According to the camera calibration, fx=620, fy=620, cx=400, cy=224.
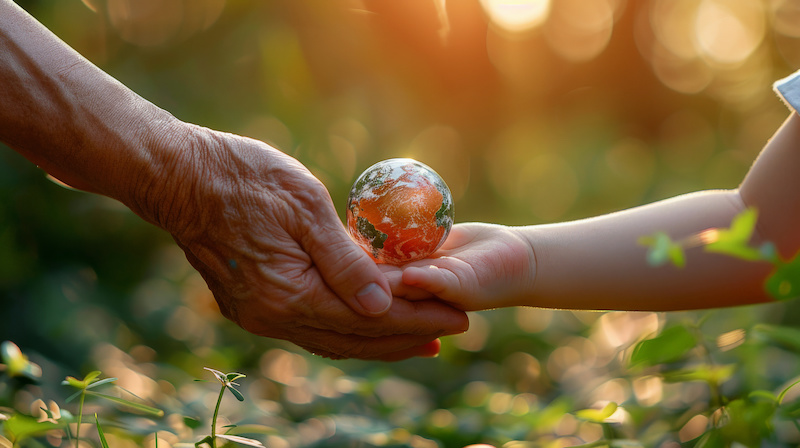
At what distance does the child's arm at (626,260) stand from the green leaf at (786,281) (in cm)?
103

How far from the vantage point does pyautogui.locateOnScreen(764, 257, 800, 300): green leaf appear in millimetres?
669

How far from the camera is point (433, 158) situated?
527 cm

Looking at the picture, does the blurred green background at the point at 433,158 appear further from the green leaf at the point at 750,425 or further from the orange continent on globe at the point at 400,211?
the orange continent on globe at the point at 400,211

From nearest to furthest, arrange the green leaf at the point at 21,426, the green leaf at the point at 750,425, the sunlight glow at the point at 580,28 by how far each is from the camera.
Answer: the green leaf at the point at 750,425
the green leaf at the point at 21,426
the sunlight glow at the point at 580,28

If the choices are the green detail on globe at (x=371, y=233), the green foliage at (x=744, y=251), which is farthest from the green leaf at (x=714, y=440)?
the green detail on globe at (x=371, y=233)

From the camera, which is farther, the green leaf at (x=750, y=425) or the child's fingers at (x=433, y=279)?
the child's fingers at (x=433, y=279)

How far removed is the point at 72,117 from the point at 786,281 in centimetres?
156

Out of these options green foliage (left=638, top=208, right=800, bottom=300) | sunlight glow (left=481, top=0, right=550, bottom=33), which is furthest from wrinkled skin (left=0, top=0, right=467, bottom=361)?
sunlight glow (left=481, top=0, right=550, bottom=33)

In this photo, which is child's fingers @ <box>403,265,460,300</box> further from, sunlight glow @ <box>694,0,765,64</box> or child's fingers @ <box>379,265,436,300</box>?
sunlight glow @ <box>694,0,765,64</box>

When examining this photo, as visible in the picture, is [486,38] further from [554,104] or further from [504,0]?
[554,104]

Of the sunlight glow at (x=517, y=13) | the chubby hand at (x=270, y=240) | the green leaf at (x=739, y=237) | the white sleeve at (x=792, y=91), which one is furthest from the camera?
the sunlight glow at (x=517, y=13)

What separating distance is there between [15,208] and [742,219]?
374 centimetres

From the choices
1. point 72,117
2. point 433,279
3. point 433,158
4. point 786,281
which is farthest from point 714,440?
point 433,158

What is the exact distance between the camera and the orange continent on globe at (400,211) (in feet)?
5.88
